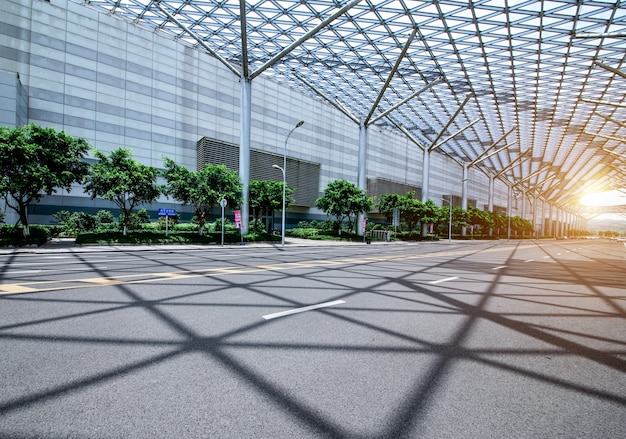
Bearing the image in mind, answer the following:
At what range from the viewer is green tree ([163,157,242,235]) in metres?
24.9

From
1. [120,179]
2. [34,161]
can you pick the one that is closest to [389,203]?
[120,179]

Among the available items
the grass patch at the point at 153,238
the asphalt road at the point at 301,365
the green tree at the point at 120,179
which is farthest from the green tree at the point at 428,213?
the asphalt road at the point at 301,365

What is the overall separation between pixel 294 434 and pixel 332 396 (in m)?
0.67

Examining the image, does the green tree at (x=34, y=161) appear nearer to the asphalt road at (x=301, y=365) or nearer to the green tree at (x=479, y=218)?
the asphalt road at (x=301, y=365)

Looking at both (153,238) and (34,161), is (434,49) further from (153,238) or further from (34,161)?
Result: (34,161)

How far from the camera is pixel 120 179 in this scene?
21.7 m

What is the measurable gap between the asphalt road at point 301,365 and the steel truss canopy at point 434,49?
23651 mm

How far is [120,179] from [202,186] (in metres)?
5.46

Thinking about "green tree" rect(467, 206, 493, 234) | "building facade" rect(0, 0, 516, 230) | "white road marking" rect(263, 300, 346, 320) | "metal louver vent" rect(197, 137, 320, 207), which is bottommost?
"white road marking" rect(263, 300, 346, 320)

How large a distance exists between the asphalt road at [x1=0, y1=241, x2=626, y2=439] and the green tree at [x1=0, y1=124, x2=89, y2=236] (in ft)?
48.0

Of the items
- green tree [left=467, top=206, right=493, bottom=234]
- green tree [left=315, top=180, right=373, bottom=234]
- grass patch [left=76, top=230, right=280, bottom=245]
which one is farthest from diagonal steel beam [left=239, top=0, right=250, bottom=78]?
green tree [left=467, top=206, right=493, bottom=234]

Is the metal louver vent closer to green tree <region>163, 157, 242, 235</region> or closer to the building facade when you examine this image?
the building facade

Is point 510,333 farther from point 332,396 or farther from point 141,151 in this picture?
point 141,151

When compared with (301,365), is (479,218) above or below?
above
